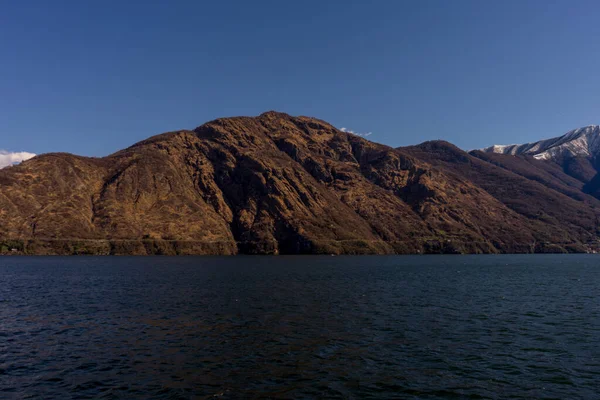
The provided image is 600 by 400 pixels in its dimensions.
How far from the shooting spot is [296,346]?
130 ft

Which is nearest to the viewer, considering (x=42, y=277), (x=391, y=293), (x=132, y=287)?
(x=391, y=293)

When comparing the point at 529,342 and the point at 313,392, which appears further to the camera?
the point at 529,342

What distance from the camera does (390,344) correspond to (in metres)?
40.8

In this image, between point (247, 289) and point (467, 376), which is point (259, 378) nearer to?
point (467, 376)

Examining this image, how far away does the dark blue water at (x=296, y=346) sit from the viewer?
29.3 metres

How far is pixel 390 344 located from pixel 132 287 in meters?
60.9

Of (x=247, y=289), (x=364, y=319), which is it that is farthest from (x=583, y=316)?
(x=247, y=289)

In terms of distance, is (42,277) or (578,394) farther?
(42,277)

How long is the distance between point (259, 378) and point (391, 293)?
171 feet

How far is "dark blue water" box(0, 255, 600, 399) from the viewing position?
2927 cm

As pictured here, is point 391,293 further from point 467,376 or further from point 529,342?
point 467,376

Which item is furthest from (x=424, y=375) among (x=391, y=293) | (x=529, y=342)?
(x=391, y=293)

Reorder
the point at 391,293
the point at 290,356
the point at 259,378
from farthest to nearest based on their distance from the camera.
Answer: the point at 391,293 → the point at 290,356 → the point at 259,378

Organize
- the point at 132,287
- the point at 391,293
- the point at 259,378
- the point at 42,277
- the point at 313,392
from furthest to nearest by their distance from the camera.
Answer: the point at 42,277 → the point at 132,287 → the point at 391,293 → the point at 259,378 → the point at 313,392
